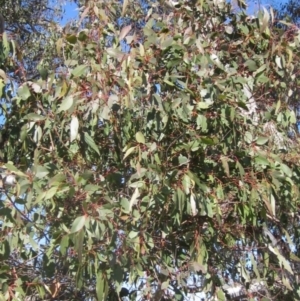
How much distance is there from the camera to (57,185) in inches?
81.7

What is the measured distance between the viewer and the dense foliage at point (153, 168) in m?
2.17

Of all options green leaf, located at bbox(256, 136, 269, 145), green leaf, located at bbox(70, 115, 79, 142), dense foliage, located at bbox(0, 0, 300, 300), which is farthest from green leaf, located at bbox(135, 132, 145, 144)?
green leaf, located at bbox(256, 136, 269, 145)

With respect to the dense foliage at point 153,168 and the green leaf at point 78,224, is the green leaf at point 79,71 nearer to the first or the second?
the dense foliage at point 153,168

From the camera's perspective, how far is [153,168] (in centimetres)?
229

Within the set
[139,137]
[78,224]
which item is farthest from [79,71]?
[78,224]

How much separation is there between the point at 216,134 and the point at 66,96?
0.66 m

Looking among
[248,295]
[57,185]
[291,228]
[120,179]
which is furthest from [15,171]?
[291,228]

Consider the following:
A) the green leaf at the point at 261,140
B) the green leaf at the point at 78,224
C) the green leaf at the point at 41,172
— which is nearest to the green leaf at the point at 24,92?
the green leaf at the point at 41,172

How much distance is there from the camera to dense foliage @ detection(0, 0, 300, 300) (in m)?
2.17

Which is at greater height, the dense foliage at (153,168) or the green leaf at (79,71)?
the green leaf at (79,71)

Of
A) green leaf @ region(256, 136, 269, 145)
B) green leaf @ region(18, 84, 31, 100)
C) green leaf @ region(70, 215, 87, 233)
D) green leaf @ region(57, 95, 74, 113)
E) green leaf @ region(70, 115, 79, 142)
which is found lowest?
green leaf @ region(70, 215, 87, 233)

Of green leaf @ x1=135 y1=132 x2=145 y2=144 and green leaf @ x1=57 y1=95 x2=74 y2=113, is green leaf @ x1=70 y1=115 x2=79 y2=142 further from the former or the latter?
green leaf @ x1=135 y1=132 x2=145 y2=144

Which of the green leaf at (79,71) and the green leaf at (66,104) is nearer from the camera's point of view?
the green leaf at (66,104)

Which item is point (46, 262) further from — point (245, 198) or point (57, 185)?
point (245, 198)
